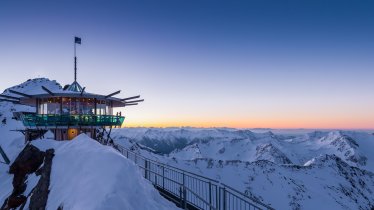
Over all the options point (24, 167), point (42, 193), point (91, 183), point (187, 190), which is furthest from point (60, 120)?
point (91, 183)

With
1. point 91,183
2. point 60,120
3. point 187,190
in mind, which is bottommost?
point 187,190

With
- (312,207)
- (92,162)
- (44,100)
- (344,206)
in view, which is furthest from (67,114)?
(344,206)

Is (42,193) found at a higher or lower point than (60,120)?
lower

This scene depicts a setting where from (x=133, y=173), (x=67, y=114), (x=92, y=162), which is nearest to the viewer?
(x=133, y=173)

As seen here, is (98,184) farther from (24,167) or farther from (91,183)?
(24,167)

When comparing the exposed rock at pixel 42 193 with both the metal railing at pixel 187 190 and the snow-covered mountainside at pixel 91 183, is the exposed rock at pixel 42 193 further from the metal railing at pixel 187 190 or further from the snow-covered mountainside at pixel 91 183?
the metal railing at pixel 187 190

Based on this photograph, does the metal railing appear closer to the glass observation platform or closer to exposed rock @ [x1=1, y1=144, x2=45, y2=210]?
the glass observation platform

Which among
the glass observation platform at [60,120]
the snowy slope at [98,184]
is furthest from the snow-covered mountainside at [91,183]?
the glass observation platform at [60,120]

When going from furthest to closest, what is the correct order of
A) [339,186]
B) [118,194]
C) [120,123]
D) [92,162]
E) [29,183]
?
[339,186], [120,123], [29,183], [92,162], [118,194]

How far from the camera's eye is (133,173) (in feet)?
44.6

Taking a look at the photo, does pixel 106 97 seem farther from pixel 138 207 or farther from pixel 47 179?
pixel 138 207

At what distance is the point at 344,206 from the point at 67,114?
165m

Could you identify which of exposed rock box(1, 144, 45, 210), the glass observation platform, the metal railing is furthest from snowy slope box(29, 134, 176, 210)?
the glass observation platform

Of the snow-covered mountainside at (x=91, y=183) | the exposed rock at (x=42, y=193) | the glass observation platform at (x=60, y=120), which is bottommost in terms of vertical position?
the exposed rock at (x=42, y=193)
